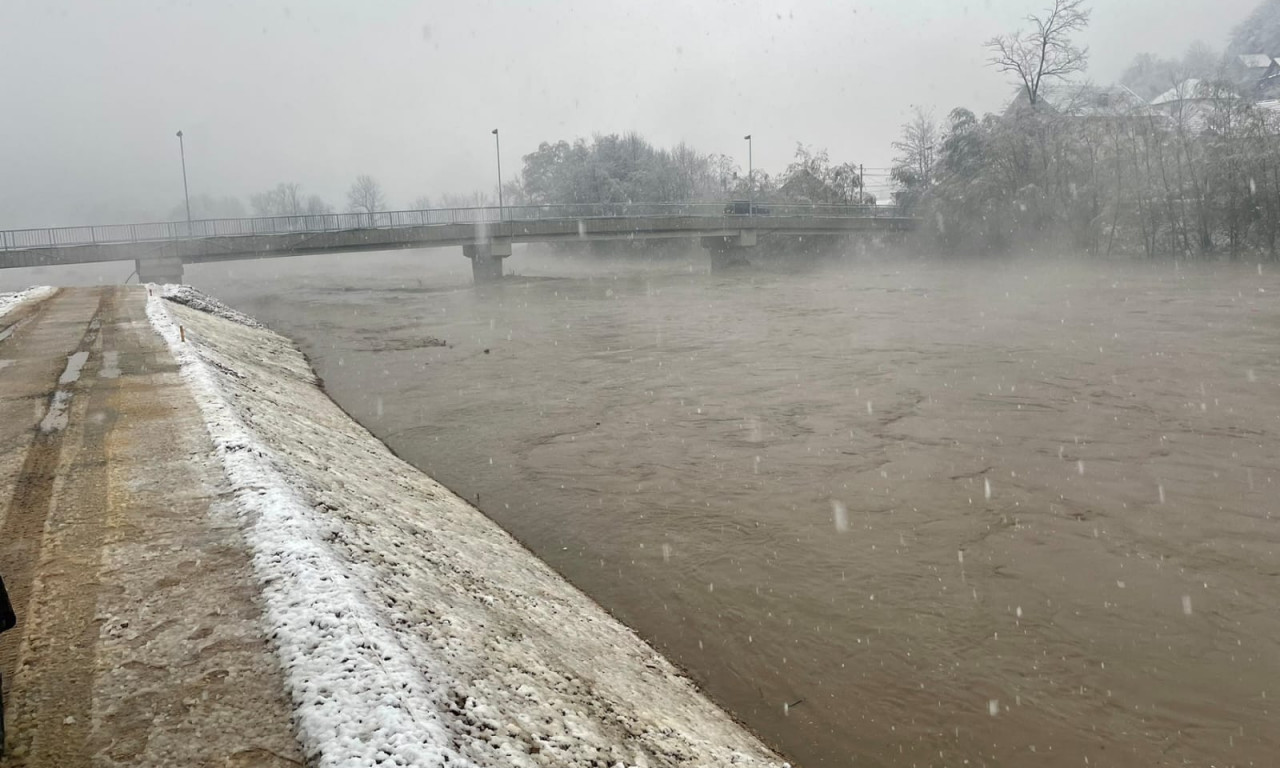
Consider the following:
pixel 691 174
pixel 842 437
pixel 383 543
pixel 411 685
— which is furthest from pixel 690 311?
pixel 691 174

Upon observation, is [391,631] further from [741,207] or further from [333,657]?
[741,207]

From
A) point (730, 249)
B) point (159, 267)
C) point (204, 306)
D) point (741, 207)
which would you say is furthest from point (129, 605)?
point (741, 207)

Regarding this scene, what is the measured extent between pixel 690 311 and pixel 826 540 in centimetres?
2508

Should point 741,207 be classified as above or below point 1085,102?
below

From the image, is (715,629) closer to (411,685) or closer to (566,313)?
(411,685)

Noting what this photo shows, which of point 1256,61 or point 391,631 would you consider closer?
point 391,631

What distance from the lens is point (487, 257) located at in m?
50.8

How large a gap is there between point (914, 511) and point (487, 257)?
4421 cm

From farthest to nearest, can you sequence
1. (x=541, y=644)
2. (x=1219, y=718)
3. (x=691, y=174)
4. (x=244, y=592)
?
(x=691, y=174) → (x=1219, y=718) → (x=541, y=644) → (x=244, y=592)

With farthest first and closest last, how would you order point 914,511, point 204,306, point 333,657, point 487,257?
1. point 487,257
2. point 204,306
3. point 914,511
4. point 333,657

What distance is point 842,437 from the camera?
13.0 meters

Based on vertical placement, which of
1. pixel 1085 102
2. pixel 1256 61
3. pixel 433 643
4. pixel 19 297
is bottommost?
pixel 433 643

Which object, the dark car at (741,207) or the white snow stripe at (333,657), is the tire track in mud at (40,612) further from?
the dark car at (741,207)

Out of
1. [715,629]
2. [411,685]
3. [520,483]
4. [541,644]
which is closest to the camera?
[411,685]
